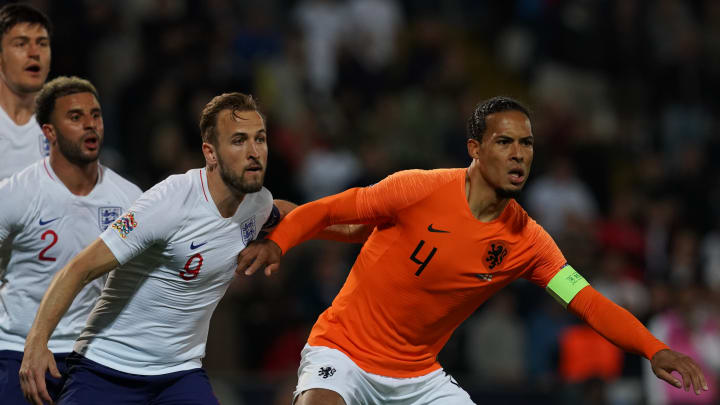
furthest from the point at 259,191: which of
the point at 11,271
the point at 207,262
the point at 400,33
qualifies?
the point at 400,33

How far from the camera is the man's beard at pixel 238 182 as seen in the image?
506 centimetres

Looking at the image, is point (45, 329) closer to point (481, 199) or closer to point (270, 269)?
point (270, 269)

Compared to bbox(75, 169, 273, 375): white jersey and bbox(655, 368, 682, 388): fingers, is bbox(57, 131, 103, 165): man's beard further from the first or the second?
bbox(655, 368, 682, 388): fingers

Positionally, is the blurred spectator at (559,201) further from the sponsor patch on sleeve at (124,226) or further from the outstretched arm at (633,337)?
the sponsor patch on sleeve at (124,226)

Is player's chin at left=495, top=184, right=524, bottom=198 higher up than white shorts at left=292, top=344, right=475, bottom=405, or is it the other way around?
player's chin at left=495, top=184, right=524, bottom=198

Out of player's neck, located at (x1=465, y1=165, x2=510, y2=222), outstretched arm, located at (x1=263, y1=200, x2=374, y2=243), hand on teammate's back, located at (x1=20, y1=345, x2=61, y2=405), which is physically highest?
player's neck, located at (x1=465, y1=165, x2=510, y2=222)

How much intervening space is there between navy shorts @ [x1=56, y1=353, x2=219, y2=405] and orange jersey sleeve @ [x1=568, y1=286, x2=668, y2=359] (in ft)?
6.29

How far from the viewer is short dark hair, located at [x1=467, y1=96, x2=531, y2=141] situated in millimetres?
5379

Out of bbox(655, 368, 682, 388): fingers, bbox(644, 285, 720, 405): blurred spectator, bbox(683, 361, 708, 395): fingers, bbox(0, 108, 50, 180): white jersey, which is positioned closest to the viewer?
bbox(683, 361, 708, 395): fingers

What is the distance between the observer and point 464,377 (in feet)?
32.4

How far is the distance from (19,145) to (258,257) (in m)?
1.75

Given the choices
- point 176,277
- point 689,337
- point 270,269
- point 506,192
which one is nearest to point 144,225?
point 176,277

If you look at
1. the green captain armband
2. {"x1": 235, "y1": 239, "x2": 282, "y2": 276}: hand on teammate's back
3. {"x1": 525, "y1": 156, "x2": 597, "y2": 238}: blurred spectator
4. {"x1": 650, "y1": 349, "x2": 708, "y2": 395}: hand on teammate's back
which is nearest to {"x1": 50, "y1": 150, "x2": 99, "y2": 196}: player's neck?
{"x1": 235, "y1": 239, "x2": 282, "y2": 276}: hand on teammate's back

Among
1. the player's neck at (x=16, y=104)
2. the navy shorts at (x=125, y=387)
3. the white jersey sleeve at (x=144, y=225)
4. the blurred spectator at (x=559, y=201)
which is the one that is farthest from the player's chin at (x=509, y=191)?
the blurred spectator at (x=559, y=201)
